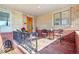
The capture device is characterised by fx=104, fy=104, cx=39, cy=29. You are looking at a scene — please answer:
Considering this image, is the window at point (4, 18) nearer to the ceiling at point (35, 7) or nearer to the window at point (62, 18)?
the ceiling at point (35, 7)

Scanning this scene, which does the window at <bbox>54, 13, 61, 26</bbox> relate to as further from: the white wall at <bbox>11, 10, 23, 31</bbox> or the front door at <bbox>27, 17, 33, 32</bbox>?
the white wall at <bbox>11, 10, 23, 31</bbox>

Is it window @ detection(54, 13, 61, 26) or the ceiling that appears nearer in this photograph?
the ceiling

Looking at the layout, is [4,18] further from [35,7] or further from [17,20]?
[35,7]

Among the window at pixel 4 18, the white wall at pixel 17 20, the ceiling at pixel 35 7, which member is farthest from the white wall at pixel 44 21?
the window at pixel 4 18

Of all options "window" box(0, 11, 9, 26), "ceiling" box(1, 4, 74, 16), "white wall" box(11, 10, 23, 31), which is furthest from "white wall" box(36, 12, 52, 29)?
"window" box(0, 11, 9, 26)

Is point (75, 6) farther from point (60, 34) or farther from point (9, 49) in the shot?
point (9, 49)

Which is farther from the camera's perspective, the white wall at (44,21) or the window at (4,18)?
the white wall at (44,21)

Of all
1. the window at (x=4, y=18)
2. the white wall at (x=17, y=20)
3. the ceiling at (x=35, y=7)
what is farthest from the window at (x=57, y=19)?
the window at (x=4, y=18)

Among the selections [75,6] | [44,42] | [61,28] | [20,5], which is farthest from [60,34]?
[20,5]

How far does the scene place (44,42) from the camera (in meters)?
1.98

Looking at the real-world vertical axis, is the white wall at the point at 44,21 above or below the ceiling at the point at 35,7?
below

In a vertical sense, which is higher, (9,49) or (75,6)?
(75,6)
